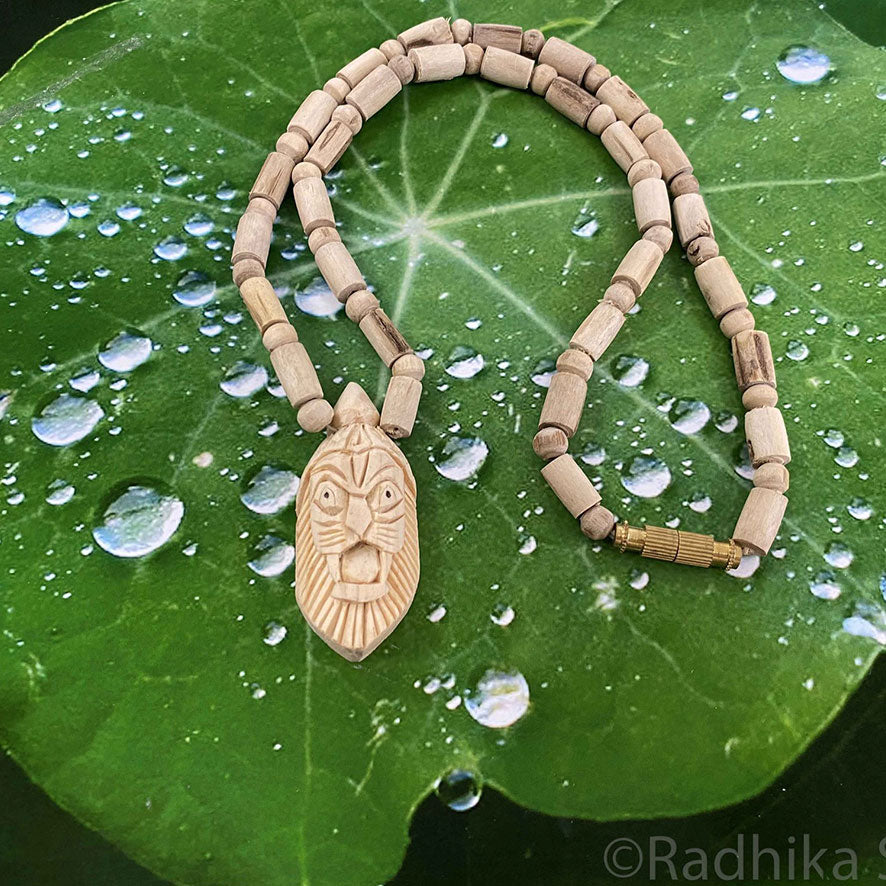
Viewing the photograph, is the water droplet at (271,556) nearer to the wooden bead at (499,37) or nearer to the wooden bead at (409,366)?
the wooden bead at (409,366)

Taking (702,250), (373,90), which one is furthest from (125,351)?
(702,250)

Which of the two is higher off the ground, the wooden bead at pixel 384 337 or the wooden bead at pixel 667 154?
the wooden bead at pixel 667 154

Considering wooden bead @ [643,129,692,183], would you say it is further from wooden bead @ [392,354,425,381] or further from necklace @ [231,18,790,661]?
wooden bead @ [392,354,425,381]

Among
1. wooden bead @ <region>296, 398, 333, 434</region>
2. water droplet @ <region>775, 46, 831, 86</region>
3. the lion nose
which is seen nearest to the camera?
the lion nose

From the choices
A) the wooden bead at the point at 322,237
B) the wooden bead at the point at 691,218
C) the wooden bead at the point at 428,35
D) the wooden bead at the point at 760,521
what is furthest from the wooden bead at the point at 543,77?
the wooden bead at the point at 760,521

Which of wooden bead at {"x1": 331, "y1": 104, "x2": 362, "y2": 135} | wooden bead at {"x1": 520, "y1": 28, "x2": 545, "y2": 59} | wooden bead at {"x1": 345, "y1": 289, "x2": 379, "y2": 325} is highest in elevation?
wooden bead at {"x1": 520, "y1": 28, "x2": 545, "y2": 59}

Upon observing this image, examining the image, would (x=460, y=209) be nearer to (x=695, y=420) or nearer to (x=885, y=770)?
(x=695, y=420)

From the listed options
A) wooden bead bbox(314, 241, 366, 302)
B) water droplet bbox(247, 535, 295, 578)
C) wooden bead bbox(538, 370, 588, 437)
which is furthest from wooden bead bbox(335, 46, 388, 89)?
water droplet bbox(247, 535, 295, 578)

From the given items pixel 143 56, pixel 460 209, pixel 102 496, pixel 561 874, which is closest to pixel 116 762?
pixel 102 496
